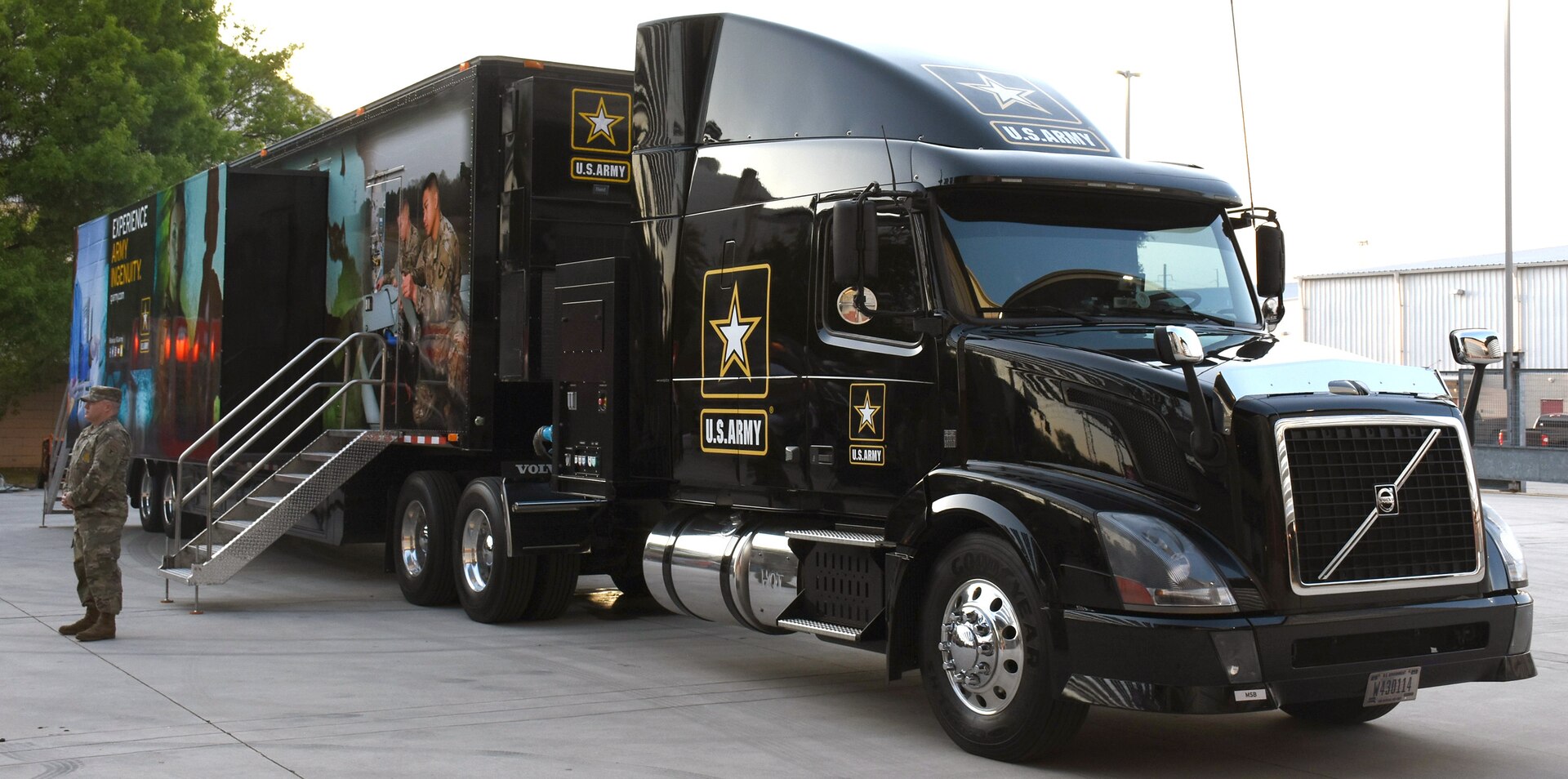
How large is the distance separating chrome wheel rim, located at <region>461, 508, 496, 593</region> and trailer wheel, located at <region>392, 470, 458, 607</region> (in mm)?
317

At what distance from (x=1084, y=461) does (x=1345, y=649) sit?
4.37ft

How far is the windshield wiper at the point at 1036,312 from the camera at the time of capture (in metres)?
7.46

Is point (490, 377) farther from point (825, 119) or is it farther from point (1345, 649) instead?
point (1345, 649)

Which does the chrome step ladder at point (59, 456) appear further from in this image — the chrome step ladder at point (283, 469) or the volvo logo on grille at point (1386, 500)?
the volvo logo on grille at point (1386, 500)

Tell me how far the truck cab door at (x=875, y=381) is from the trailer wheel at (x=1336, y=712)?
2347mm

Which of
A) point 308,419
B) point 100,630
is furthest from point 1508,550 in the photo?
point 308,419

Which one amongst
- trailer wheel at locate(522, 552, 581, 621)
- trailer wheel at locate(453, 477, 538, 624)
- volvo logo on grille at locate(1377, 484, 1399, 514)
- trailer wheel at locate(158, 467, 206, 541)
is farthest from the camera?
trailer wheel at locate(158, 467, 206, 541)

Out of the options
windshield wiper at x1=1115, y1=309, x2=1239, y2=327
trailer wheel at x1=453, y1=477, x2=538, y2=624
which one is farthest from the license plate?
trailer wheel at x1=453, y1=477, x2=538, y2=624

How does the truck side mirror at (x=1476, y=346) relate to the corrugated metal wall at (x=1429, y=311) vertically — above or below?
below

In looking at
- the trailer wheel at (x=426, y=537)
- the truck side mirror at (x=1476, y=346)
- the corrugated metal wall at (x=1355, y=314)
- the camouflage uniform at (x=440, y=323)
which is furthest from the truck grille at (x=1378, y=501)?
the corrugated metal wall at (x=1355, y=314)

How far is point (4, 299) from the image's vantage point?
2755cm

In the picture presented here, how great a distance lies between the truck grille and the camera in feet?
21.1

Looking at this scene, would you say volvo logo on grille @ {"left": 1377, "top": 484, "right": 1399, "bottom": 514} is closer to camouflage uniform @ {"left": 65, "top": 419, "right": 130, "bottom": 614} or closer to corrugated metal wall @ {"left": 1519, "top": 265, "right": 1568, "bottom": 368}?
camouflage uniform @ {"left": 65, "top": 419, "right": 130, "bottom": 614}

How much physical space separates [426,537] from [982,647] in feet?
21.0
